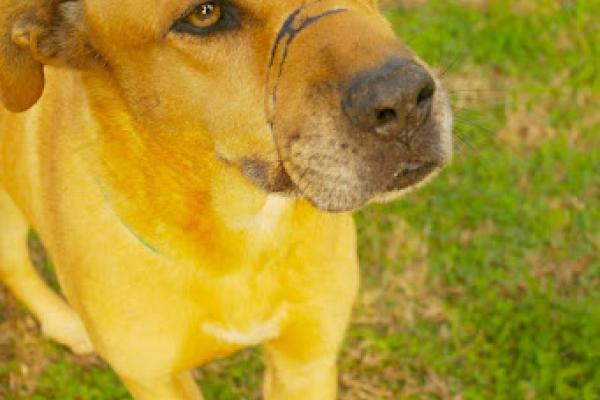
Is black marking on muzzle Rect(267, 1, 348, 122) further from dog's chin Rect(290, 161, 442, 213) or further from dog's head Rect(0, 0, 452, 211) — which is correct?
dog's chin Rect(290, 161, 442, 213)

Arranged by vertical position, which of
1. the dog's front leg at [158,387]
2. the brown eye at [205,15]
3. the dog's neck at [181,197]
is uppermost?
the brown eye at [205,15]

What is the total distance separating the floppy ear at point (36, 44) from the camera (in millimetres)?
2916

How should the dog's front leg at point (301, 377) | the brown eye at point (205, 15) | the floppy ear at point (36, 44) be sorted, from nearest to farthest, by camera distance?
the brown eye at point (205, 15) < the floppy ear at point (36, 44) < the dog's front leg at point (301, 377)

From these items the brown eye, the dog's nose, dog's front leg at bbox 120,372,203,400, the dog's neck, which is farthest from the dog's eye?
dog's front leg at bbox 120,372,203,400

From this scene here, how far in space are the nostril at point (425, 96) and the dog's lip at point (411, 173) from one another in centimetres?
17

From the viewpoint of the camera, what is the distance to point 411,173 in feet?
8.86

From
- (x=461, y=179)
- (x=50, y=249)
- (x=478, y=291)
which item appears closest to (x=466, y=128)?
(x=461, y=179)

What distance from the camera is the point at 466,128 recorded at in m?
5.41

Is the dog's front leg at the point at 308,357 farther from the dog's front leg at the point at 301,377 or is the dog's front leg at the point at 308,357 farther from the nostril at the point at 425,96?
the nostril at the point at 425,96

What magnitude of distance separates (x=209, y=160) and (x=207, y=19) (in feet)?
1.62

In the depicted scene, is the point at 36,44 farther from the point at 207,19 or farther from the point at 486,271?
the point at 486,271

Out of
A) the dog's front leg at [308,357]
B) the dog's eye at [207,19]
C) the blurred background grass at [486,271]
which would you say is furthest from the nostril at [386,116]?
the blurred background grass at [486,271]

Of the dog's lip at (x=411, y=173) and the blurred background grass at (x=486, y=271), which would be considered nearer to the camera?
the dog's lip at (x=411, y=173)

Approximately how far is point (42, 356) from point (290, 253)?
1.95 m
